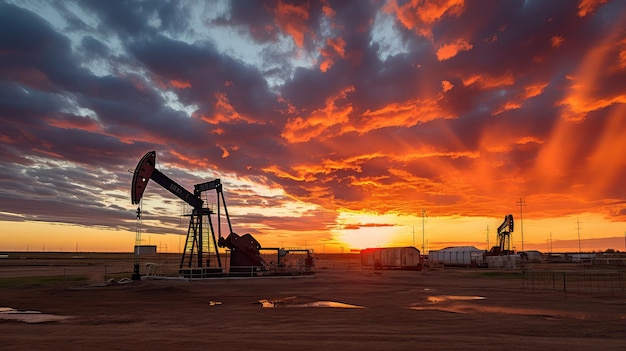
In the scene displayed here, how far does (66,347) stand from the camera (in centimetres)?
1063

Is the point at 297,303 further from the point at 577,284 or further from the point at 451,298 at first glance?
the point at 577,284

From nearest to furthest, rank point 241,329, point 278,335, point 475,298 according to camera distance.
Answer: point 278,335 → point 241,329 → point 475,298

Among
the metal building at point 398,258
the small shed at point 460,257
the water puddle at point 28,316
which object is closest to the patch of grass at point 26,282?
the water puddle at point 28,316

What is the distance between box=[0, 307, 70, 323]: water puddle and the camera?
1636 cm

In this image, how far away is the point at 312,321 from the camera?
50.2 feet

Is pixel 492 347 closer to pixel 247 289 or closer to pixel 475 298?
pixel 475 298

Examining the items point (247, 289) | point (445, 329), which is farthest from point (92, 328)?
point (247, 289)

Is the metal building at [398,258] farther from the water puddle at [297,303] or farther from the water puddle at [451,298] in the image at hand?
the water puddle at [297,303]

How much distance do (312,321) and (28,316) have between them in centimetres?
1131

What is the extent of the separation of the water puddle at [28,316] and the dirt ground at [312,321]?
271 millimetres

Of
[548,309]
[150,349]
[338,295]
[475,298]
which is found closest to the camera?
[150,349]

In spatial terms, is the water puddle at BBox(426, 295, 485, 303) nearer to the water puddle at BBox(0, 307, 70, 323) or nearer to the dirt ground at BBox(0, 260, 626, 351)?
the dirt ground at BBox(0, 260, 626, 351)

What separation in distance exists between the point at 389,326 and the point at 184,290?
16348 millimetres

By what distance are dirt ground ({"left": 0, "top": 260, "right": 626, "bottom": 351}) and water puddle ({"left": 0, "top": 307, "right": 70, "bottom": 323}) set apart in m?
0.27
